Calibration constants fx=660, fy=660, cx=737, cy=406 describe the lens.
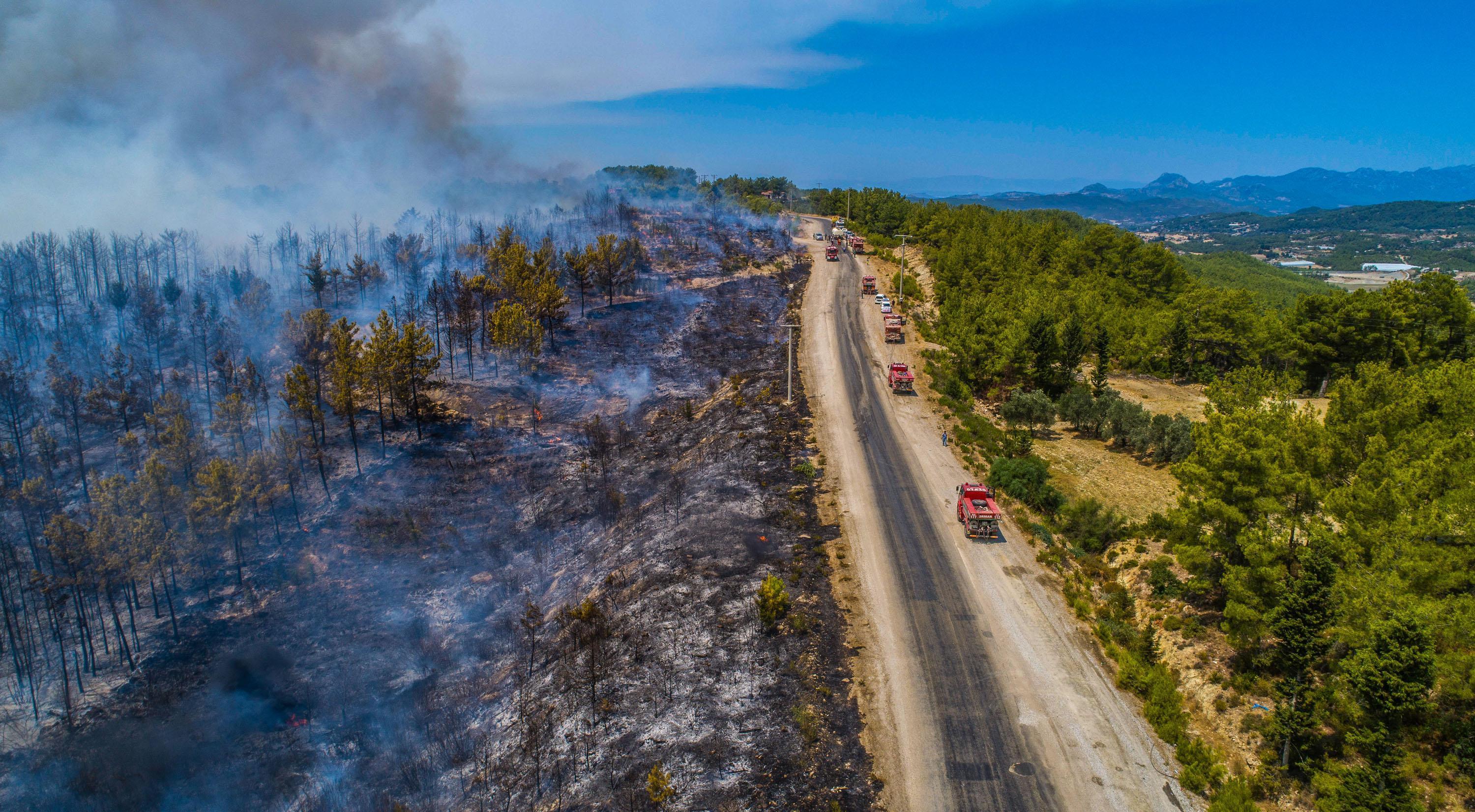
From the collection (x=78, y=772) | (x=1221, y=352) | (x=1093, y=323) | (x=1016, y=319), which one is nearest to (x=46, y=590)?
(x=78, y=772)

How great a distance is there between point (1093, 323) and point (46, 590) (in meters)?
70.2

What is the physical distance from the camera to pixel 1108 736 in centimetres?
2058

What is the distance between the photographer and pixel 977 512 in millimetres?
32062

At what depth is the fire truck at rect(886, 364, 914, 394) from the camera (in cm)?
5297

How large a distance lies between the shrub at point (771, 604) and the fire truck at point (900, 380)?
2998 centimetres

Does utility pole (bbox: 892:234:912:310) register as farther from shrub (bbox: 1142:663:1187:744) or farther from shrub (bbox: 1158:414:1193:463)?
shrub (bbox: 1142:663:1187:744)

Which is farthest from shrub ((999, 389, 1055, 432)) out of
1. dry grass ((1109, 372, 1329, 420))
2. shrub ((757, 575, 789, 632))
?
shrub ((757, 575, 789, 632))

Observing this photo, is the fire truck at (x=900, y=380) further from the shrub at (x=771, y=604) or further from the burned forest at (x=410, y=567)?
the shrub at (x=771, y=604)

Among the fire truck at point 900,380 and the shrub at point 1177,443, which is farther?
the fire truck at point 900,380

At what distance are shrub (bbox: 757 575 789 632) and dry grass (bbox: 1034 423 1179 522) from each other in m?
19.4

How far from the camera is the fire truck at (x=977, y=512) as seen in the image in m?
32.0

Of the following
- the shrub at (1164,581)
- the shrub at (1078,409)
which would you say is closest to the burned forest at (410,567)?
the shrub at (1164,581)

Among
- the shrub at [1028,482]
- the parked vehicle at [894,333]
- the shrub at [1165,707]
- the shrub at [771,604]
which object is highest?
the parked vehicle at [894,333]

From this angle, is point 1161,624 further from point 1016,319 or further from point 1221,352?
point 1221,352
